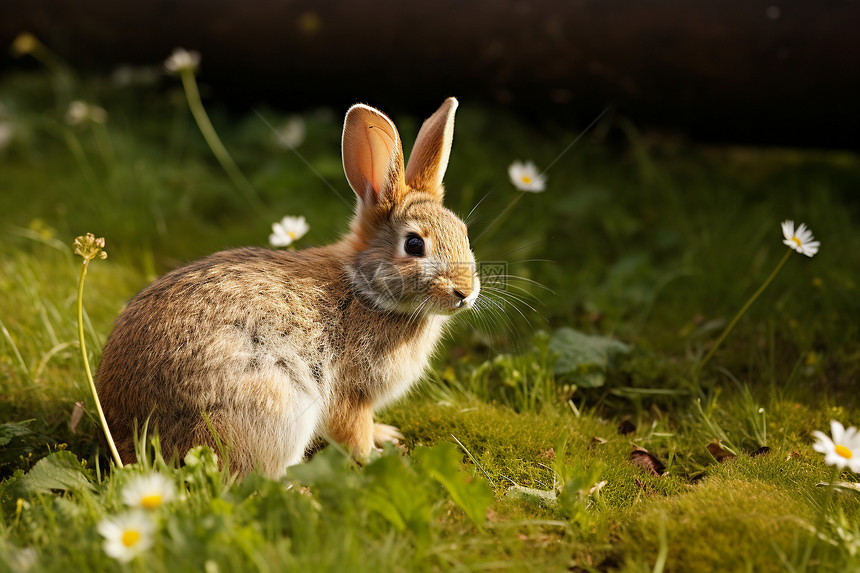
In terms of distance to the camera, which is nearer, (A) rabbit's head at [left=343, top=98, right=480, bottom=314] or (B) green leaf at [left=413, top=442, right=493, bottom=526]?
(B) green leaf at [left=413, top=442, right=493, bottom=526]

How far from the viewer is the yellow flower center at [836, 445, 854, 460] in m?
3.03

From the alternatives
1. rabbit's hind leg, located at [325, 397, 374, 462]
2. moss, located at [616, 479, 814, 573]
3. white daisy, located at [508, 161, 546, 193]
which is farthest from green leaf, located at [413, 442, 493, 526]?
white daisy, located at [508, 161, 546, 193]

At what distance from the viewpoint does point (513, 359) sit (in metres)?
4.48

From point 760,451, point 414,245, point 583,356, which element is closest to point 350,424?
point 414,245

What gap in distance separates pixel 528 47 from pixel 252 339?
4.49 meters

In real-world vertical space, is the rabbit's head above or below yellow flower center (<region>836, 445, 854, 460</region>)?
above

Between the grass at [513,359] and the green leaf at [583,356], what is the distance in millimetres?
28

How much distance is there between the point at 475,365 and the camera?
4793 mm

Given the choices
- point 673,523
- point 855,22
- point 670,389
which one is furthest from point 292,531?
point 855,22

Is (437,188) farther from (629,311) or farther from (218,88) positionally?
(218,88)

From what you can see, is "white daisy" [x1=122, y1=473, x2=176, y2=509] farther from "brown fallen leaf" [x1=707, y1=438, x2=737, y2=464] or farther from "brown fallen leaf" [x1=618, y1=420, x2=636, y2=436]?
"brown fallen leaf" [x1=707, y1=438, x2=737, y2=464]

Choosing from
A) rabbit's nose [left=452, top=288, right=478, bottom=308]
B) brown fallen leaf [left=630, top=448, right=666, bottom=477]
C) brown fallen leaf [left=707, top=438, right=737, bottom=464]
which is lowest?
brown fallen leaf [left=630, top=448, right=666, bottom=477]

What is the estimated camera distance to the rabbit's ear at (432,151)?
4.10 metres

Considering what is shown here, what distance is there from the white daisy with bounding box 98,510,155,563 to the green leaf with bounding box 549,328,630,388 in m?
2.60
